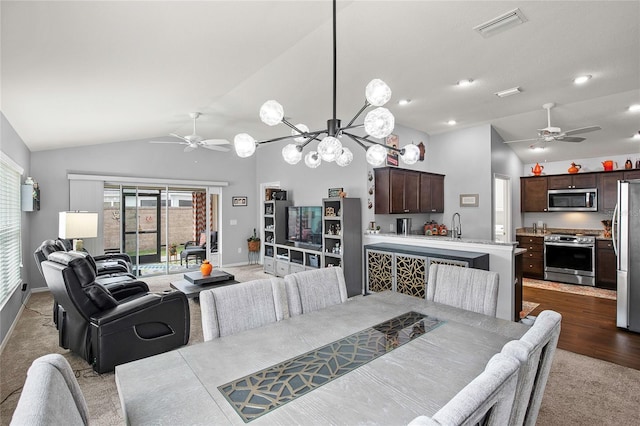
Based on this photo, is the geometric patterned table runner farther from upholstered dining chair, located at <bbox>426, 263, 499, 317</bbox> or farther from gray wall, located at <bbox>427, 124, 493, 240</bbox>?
gray wall, located at <bbox>427, 124, 493, 240</bbox>

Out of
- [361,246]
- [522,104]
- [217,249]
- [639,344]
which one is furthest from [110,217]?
[639,344]

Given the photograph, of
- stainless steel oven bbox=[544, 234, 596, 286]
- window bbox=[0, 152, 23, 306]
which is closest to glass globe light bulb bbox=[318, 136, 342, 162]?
window bbox=[0, 152, 23, 306]

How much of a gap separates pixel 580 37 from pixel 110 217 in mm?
7189

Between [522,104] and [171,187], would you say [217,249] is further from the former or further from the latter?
[522,104]

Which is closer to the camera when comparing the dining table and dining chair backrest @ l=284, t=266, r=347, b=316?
the dining table

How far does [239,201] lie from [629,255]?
271 inches

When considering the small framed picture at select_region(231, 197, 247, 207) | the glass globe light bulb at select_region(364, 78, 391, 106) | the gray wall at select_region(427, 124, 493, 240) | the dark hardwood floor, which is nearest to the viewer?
the glass globe light bulb at select_region(364, 78, 391, 106)

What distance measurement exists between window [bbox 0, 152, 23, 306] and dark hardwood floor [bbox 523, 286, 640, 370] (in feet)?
19.7

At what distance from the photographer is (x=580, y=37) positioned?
8.44 ft

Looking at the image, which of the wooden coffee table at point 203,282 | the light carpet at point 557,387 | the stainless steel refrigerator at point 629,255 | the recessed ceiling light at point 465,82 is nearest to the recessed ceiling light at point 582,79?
the recessed ceiling light at point 465,82

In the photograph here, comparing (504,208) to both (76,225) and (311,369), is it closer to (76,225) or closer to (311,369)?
(311,369)

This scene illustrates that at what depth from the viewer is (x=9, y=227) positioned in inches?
145

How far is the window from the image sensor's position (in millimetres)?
3336

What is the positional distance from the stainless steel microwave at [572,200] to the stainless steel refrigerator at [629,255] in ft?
8.53
